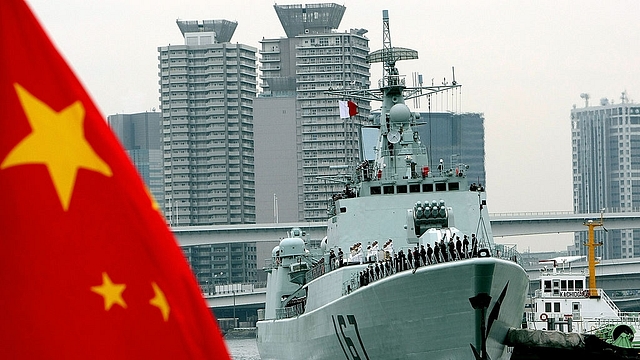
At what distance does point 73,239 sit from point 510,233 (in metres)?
110

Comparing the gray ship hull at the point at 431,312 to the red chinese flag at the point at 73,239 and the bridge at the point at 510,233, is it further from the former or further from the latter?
the bridge at the point at 510,233

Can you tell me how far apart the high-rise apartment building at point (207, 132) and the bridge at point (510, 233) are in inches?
2459

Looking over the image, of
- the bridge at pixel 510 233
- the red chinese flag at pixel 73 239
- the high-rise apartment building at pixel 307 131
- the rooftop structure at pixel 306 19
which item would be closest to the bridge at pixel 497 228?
the bridge at pixel 510 233

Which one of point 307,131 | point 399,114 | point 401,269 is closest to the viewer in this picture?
point 401,269

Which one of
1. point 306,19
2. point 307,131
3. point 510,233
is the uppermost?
point 306,19

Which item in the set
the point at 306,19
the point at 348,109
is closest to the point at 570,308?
the point at 348,109

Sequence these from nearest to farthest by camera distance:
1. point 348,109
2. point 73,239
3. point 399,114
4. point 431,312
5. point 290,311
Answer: point 73,239 → point 431,312 → point 399,114 → point 348,109 → point 290,311

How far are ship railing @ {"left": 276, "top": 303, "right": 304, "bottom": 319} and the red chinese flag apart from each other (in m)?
38.0

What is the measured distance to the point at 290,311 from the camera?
45094 mm

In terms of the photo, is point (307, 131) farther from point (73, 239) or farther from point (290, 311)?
point (73, 239)

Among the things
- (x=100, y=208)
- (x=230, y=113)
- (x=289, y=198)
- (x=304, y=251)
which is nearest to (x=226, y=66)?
(x=230, y=113)

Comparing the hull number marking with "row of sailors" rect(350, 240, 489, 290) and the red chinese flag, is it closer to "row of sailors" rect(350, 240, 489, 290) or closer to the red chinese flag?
"row of sailors" rect(350, 240, 489, 290)

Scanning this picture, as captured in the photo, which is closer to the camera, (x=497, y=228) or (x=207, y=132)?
(x=497, y=228)

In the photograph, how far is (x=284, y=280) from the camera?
1946 inches
